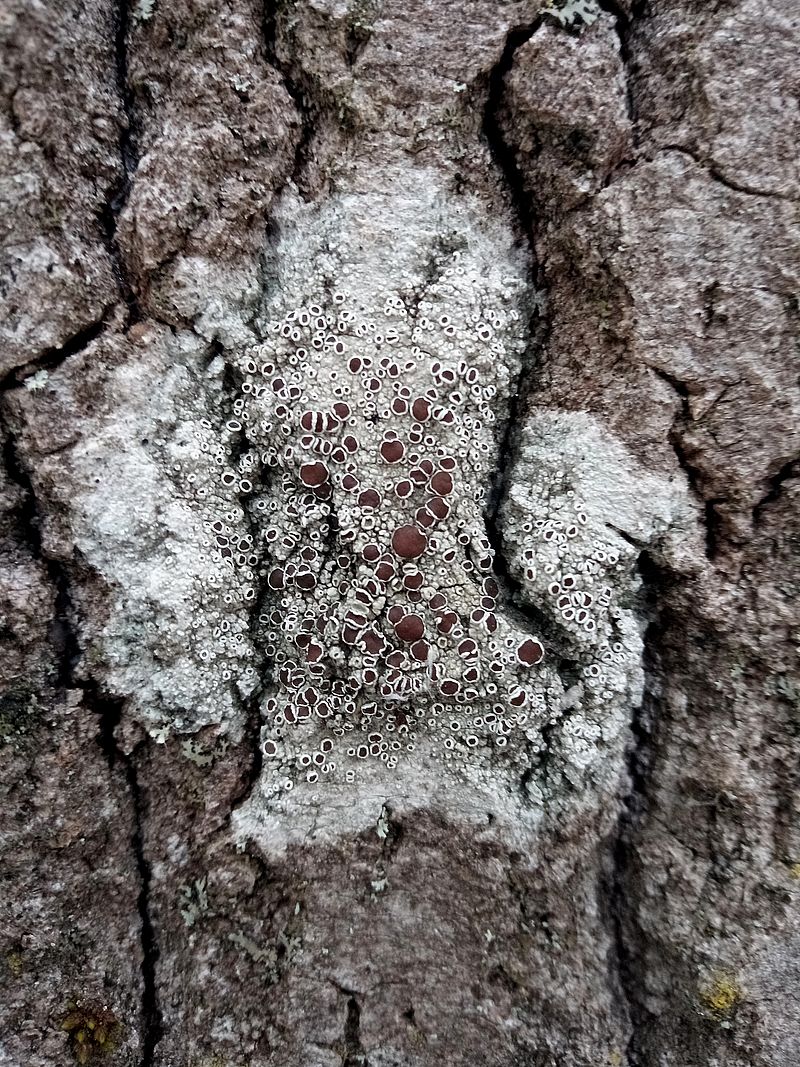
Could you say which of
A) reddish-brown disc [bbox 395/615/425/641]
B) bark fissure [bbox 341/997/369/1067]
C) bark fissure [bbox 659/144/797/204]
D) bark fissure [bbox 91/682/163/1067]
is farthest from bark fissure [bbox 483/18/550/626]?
bark fissure [bbox 341/997/369/1067]

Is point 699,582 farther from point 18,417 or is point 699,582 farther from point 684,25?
point 18,417

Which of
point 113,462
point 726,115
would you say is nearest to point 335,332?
point 113,462

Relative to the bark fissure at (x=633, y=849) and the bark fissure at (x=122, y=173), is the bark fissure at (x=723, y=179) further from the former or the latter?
the bark fissure at (x=122, y=173)

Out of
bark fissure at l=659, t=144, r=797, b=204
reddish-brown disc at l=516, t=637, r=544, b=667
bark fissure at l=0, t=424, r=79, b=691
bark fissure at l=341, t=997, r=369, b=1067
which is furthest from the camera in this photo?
bark fissure at l=341, t=997, r=369, b=1067

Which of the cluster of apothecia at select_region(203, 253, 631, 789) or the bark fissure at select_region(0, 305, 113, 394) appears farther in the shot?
the cluster of apothecia at select_region(203, 253, 631, 789)

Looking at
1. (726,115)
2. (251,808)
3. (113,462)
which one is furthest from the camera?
(251,808)

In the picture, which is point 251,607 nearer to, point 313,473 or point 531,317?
point 313,473

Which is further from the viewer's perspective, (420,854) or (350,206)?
(420,854)

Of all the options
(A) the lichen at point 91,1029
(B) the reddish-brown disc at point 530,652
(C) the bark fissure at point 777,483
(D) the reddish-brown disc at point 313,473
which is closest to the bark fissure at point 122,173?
(D) the reddish-brown disc at point 313,473

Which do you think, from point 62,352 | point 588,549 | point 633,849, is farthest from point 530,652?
point 62,352

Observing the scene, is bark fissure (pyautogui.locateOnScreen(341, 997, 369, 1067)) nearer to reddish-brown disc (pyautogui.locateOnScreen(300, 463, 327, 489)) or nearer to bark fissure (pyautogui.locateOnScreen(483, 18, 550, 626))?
bark fissure (pyautogui.locateOnScreen(483, 18, 550, 626))
